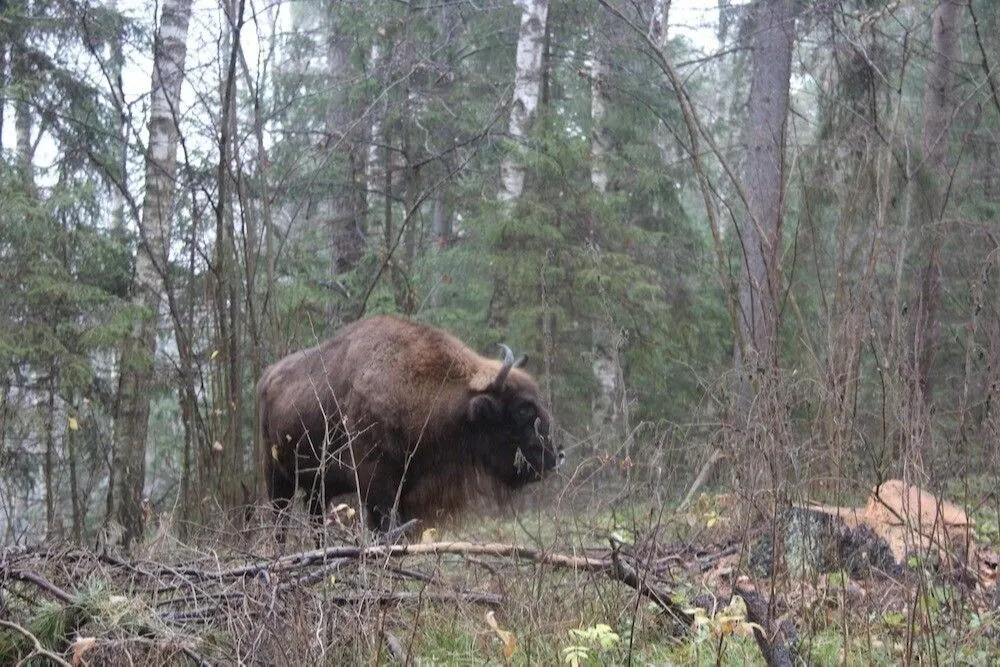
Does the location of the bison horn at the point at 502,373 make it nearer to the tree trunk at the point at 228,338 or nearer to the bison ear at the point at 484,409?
the bison ear at the point at 484,409

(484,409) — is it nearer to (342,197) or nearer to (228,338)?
(228,338)

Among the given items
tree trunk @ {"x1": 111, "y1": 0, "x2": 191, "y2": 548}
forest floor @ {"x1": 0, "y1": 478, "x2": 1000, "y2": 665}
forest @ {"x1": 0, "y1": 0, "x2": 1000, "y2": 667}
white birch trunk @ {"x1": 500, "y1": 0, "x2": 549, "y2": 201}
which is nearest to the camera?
forest floor @ {"x1": 0, "y1": 478, "x2": 1000, "y2": 665}

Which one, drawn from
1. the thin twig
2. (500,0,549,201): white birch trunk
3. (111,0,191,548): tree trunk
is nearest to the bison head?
(111,0,191,548): tree trunk

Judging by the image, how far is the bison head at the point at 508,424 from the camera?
Answer: 8.73 metres

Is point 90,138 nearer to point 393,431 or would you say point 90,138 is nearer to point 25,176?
point 25,176

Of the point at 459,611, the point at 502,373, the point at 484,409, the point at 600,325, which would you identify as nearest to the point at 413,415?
the point at 484,409

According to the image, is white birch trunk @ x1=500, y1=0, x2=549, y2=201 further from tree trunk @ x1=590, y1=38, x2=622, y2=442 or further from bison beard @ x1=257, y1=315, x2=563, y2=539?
bison beard @ x1=257, y1=315, x2=563, y2=539

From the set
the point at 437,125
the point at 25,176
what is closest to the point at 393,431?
the point at 25,176

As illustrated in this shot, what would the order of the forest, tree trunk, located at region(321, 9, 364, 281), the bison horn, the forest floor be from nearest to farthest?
the forest floor < the forest < the bison horn < tree trunk, located at region(321, 9, 364, 281)

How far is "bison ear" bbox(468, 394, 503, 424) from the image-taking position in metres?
8.72

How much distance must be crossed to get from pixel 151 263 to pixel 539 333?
15.2 feet

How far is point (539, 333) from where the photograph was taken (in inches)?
513

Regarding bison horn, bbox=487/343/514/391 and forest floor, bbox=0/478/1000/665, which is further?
bison horn, bbox=487/343/514/391

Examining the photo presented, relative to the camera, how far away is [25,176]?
12.3m
